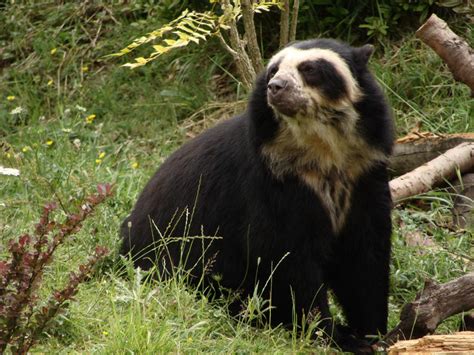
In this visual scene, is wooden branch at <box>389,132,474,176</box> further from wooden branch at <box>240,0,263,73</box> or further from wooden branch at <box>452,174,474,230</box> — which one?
wooden branch at <box>240,0,263,73</box>

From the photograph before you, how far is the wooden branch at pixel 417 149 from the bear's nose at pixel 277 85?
2.83m

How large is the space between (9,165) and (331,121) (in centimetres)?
378

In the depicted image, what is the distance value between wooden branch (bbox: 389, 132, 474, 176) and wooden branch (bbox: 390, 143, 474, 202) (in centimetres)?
23

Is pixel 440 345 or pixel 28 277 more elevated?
pixel 28 277

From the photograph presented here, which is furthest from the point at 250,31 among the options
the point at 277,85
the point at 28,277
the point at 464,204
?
the point at 28,277

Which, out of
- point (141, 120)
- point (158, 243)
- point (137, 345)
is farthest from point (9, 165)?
point (137, 345)

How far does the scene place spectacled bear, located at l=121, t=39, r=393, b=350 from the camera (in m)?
5.43

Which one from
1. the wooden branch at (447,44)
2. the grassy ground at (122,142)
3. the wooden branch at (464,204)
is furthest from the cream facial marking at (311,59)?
the wooden branch at (464,204)

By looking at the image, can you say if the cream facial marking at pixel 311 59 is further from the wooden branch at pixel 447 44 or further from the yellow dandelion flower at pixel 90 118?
the yellow dandelion flower at pixel 90 118

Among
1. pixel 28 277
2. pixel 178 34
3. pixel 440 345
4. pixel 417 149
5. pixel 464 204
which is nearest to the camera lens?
pixel 28 277

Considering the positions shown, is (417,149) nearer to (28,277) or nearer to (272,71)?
(272,71)

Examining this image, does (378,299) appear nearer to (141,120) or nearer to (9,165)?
(9,165)

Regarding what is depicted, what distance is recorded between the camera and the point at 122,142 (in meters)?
9.65

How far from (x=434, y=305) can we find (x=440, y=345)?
1.69ft
